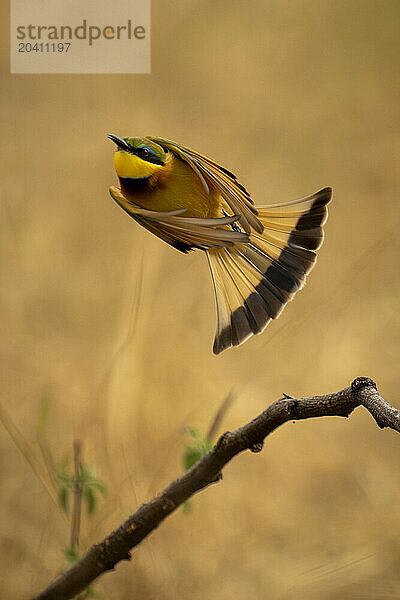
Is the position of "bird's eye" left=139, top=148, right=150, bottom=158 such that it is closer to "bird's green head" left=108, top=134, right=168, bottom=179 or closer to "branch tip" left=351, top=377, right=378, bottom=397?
"bird's green head" left=108, top=134, right=168, bottom=179

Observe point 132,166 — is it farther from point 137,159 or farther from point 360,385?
point 360,385

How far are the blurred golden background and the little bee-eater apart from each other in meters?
0.29

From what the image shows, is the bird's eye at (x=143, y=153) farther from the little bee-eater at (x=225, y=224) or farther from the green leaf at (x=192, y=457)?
the green leaf at (x=192, y=457)

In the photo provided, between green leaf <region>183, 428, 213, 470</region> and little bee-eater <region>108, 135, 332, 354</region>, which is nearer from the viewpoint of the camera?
little bee-eater <region>108, 135, 332, 354</region>

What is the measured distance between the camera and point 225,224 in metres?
0.32

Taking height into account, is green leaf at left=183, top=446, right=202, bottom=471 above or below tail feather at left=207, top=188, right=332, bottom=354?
below

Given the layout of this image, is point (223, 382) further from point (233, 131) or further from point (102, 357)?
point (233, 131)

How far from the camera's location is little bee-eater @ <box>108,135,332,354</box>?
32 centimetres

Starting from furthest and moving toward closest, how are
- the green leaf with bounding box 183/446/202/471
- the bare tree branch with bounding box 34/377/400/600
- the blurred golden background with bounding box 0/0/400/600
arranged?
1. the blurred golden background with bounding box 0/0/400/600
2. the green leaf with bounding box 183/446/202/471
3. the bare tree branch with bounding box 34/377/400/600

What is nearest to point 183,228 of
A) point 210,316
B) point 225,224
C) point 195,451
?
point 225,224

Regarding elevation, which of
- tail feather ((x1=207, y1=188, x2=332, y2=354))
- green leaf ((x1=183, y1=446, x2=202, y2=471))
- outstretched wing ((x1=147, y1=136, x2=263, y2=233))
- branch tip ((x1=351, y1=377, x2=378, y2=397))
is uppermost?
outstretched wing ((x1=147, y1=136, x2=263, y2=233))

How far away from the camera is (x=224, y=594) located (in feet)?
2.28

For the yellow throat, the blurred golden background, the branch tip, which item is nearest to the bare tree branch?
the branch tip

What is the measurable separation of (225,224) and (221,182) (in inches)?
1.1
